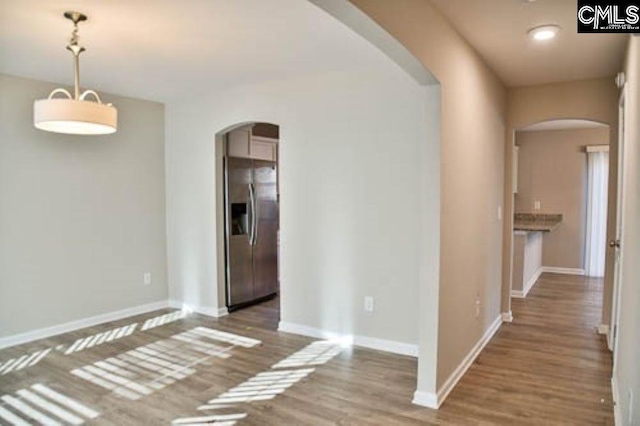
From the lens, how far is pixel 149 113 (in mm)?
5172

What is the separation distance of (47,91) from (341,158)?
3.00 meters

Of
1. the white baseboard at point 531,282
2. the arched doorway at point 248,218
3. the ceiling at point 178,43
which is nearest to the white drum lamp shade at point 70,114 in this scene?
the ceiling at point 178,43

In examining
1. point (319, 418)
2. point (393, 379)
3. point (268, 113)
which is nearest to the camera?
point (319, 418)

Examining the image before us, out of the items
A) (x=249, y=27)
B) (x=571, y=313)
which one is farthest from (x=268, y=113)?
(x=571, y=313)

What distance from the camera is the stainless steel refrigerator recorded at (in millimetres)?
5105

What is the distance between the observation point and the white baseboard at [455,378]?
2.82 m

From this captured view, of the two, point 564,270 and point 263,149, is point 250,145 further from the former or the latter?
point 564,270

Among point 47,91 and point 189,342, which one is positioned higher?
point 47,91

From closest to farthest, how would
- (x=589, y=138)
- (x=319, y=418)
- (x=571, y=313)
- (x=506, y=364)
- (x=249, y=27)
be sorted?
(x=319, y=418), (x=249, y=27), (x=506, y=364), (x=571, y=313), (x=589, y=138)

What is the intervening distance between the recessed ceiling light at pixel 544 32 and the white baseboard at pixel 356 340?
2.60 m

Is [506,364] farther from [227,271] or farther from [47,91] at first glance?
[47,91]

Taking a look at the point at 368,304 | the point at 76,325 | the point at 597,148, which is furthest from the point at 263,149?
the point at 597,148

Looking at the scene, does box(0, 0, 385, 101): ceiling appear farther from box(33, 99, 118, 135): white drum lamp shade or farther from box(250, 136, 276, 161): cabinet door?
box(250, 136, 276, 161): cabinet door

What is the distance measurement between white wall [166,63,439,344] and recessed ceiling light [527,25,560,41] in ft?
3.01
